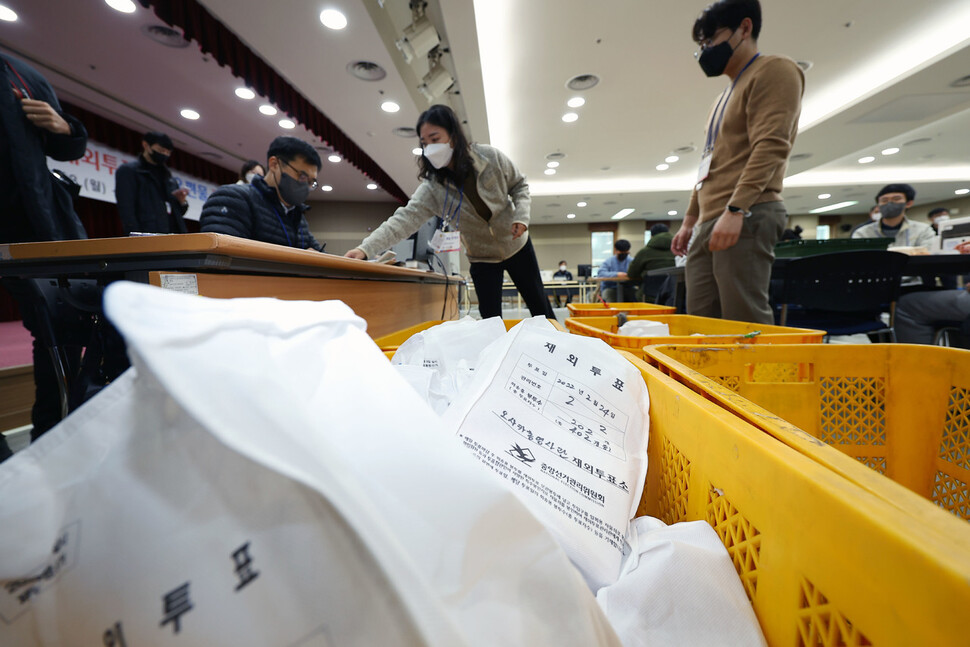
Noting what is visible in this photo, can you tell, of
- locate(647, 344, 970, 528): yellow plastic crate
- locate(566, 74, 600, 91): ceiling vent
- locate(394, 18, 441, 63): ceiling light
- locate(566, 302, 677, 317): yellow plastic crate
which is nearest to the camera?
locate(647, 344, 970, 528): yellow plastic crate

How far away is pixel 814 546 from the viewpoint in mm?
186

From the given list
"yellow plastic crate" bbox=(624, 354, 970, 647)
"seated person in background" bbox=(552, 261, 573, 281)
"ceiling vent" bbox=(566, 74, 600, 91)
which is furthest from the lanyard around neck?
"seated person in background" bbox=(552, 261, 573, 281)

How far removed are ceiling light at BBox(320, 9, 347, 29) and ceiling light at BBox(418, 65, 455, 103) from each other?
765 mm

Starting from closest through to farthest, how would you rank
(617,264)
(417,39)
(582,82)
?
(417,39) < (582,82) < (617,264)

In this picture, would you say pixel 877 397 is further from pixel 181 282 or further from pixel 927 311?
pixel 927 311

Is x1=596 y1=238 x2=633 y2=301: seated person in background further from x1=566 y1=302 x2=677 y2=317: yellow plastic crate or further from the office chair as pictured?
x1=566 y1=302 x2=677 y2=317: yellow plastic crate

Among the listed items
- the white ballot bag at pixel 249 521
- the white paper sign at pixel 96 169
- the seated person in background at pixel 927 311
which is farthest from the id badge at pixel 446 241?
the white paper sign at pixel 96 169

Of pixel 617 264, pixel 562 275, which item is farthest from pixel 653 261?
pixel 562 275

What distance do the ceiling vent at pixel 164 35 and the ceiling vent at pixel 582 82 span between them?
3060mm

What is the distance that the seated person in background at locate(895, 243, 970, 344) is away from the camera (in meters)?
1.28

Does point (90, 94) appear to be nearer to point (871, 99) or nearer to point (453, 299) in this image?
point (453, 299)

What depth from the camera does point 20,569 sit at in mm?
138

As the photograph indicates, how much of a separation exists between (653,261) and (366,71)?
2.84 m

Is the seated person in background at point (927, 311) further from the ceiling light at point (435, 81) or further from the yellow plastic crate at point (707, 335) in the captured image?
the ceiling light at point (435, 81)
